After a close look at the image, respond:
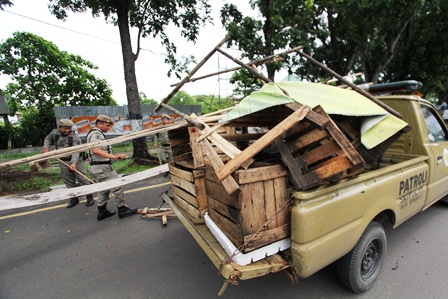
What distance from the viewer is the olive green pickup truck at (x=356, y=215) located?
1.73m

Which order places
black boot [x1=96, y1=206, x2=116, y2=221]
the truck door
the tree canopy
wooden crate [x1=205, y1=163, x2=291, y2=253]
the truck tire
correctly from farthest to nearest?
the tree canopy < black boot [x1=96, y1=206, x2=116, y2=221] < the truck door < the truck tire < wooden crate [x1=205, y1=163, x2=291, y2=253]

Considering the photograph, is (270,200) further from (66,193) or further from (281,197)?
(66,193)

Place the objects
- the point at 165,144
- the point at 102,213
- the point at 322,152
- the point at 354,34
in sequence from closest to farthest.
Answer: the point at 322,152 < the point at 102,213 < the point at 165,144 < the point at 354,34

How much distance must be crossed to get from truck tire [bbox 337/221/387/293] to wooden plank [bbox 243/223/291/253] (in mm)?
737

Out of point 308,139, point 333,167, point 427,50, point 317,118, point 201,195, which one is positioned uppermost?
point 427,50

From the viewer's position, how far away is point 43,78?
1325cm

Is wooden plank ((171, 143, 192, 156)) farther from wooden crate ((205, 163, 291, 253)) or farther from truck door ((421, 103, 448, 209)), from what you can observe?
truck door ((421, 103, 448, 209))

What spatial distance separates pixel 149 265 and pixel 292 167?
85.0 inches

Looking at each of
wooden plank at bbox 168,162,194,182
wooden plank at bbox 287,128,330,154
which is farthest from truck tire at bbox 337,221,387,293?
wooden plank at bbox 168,162,194,182

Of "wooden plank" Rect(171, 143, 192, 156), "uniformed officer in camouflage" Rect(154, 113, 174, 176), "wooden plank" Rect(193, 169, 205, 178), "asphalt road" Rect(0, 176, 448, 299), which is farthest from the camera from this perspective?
"uniformed officer in camouflage" Rect(154, 113, 174, 176)

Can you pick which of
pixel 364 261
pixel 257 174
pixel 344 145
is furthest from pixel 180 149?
pixel 364 261

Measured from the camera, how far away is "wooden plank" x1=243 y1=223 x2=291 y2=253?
1.71 metres

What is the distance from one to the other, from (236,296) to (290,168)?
1.42m

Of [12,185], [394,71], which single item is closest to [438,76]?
[394,71]
